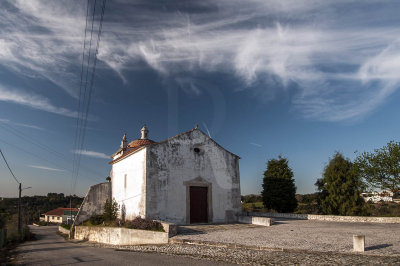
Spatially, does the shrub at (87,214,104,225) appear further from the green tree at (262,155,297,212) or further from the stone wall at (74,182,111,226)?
the green tree at (262,155,297,212)

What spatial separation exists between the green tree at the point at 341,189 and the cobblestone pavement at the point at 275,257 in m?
13.5

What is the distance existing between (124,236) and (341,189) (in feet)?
52.9

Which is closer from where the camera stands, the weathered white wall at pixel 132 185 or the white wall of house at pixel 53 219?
the weathered white wall at pixel 132 185

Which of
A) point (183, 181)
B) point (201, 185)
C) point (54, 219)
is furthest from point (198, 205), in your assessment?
point (54, 219)

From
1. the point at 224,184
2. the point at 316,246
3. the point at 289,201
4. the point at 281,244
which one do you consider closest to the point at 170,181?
the point at 224,184

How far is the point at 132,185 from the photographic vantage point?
18.7 meters

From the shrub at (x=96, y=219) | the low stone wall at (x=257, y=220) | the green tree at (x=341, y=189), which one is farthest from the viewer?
the shrub at (x=96, y=219)

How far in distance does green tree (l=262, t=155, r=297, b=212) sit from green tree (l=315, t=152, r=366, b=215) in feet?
11.2

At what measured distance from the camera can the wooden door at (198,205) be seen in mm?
17797

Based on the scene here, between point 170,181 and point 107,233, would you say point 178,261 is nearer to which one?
point 170,181

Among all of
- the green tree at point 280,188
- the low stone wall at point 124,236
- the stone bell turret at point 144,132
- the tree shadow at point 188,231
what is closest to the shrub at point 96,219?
the low stone wall at point 124,236

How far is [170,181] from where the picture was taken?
17.3 metres

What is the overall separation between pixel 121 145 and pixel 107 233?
14.1 meters

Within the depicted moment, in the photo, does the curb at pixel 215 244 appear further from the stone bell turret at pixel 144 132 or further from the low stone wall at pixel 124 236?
the stone bell turret at pixel 144 132
